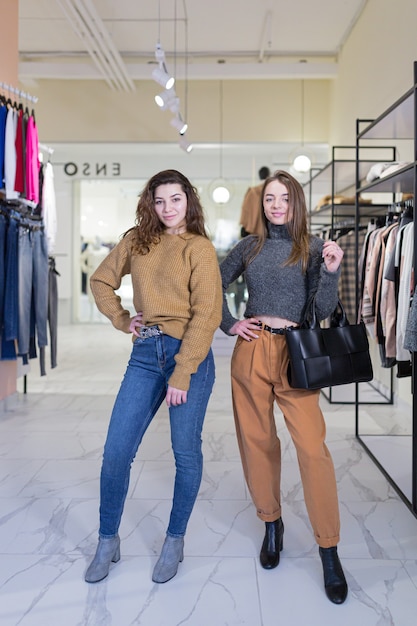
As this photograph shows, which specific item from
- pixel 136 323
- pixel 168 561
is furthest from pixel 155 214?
pixel 168 561

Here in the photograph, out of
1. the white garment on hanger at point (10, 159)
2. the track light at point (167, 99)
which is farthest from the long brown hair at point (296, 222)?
the track light at point (167, 99)

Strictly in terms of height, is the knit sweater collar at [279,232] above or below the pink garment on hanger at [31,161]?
below

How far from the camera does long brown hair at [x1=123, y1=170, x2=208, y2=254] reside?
2.12 meters

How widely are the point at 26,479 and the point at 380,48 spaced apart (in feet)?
16.5

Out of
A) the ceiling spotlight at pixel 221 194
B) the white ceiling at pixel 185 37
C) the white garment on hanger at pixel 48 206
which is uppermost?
the white ceiling at pixel 185 37

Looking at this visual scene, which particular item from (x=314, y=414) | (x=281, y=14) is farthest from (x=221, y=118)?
(x=314, y=414)

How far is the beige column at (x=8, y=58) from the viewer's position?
458 cm

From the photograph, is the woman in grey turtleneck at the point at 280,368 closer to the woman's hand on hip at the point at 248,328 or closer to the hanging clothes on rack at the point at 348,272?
the woman's hand on hip at the point at 248,328

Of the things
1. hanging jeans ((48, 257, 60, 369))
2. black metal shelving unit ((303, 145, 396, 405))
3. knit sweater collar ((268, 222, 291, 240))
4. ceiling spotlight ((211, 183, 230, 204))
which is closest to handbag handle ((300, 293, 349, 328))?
knit sweater collar ((268, 222, 291, 240))

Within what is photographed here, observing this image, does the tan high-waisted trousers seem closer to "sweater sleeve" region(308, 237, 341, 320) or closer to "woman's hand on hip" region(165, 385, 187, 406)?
"sweater sleeve" region(308, 237, 341, 320)

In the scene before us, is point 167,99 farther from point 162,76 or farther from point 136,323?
point 136,323

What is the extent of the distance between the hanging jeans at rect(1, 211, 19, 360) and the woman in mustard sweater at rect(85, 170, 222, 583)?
89.6 inches

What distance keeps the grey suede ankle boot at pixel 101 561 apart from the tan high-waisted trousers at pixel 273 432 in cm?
56

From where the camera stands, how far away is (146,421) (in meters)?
2.09
